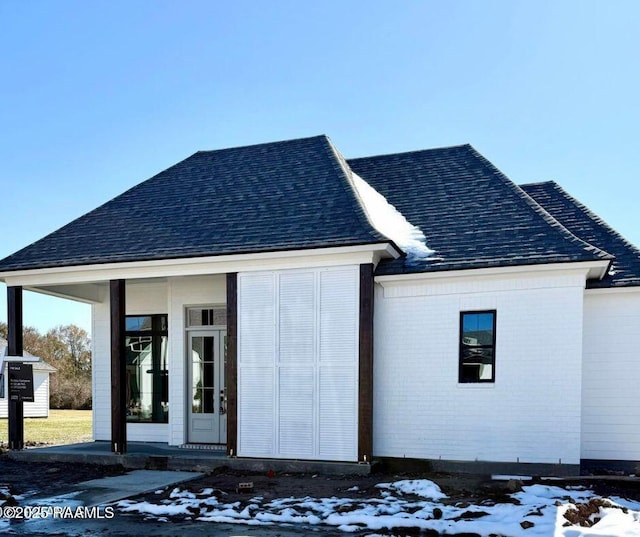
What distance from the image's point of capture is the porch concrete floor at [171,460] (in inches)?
409

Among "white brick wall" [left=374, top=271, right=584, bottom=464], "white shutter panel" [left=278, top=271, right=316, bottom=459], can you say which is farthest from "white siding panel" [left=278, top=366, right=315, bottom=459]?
"white brick wall" [left=374, top=271, right=584, bottom=464]

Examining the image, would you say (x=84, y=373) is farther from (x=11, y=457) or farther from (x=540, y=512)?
(x=540, y=512)

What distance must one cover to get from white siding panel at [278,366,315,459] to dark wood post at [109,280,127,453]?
3.23 meters

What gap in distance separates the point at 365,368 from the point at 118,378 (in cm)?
488

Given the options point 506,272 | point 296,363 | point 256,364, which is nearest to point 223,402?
point 256,364

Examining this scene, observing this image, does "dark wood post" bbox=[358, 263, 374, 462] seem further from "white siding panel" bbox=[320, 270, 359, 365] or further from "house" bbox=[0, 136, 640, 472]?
"white siding panel" bbox=[320, 270, 359, 365]

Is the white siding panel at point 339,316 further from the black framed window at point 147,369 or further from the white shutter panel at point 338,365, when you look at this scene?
the black framed window at point 147,369

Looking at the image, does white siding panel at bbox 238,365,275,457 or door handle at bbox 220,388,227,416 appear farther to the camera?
door handle at bbox 220,388,227,416

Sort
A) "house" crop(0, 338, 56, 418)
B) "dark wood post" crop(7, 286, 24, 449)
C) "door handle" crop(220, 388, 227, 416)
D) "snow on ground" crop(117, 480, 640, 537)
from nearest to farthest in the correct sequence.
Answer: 1. "snow on ground" crop(117, 480, 640, 537)
2. "dark wood post" crop(7, 286, 24, 449)
3. "door handle" crop(220, 388, 227, 416)
4. "house" crop(0, 338, 56, 418)

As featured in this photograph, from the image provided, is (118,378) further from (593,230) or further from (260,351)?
(593,230)

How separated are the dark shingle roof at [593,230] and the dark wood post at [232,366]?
642cm

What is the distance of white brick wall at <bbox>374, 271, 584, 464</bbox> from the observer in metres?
9.96

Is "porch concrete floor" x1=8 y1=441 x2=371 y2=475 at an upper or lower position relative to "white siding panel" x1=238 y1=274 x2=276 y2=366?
lower

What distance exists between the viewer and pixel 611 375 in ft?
35.7
